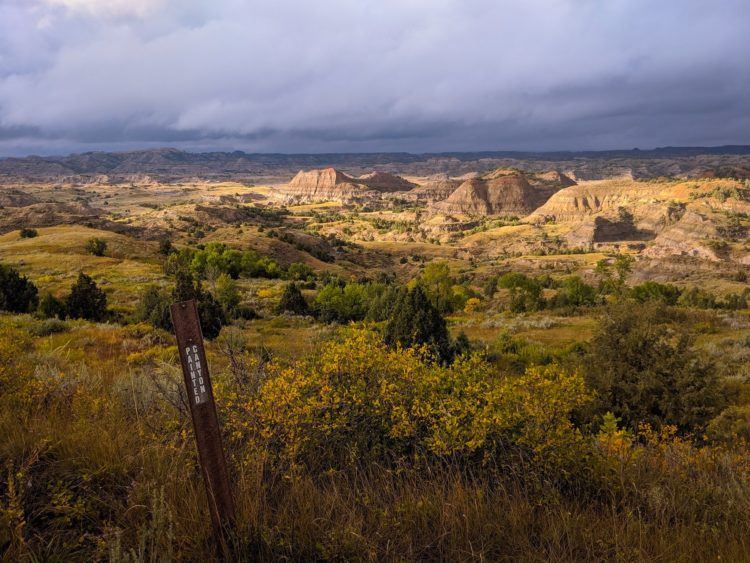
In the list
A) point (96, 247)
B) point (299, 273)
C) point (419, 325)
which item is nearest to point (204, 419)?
point (419, 325)

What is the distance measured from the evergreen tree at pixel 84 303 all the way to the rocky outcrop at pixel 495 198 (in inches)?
5539

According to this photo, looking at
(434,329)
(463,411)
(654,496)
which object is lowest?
(434,329)

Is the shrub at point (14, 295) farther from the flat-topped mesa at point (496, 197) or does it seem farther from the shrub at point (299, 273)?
the flat-topped mesa at point (496, 197)

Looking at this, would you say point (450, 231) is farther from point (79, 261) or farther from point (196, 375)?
point (196, 375)

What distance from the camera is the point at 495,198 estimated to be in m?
166

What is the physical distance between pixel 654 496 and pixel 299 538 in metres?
3.01

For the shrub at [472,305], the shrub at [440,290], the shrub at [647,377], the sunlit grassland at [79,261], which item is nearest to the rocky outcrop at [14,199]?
the sunlit grassland at [79,261]

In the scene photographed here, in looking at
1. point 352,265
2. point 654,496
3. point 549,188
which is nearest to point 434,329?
point 654,496

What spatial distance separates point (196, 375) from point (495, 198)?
17199 cm

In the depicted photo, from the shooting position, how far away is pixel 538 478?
4148mm

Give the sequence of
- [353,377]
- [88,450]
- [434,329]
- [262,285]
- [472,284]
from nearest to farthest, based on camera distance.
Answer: [88,450]
[353,377]
[434,329]
[262,285]
[472,284]

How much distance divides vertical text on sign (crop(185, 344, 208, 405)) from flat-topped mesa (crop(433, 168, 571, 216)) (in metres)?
156

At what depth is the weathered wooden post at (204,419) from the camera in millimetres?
2850

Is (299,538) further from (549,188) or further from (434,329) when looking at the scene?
(549,188)
